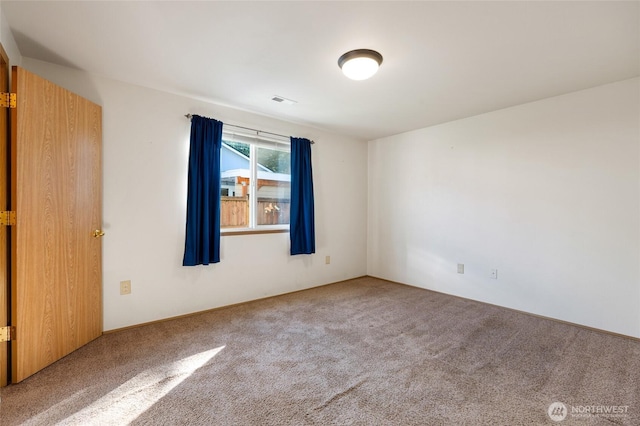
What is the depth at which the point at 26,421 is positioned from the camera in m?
1.54

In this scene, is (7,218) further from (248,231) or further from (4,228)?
(248,231)

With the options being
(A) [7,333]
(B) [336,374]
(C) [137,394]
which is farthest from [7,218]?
(B) [336,374]

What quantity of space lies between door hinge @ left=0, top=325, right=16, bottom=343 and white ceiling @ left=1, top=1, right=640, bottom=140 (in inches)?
77.7

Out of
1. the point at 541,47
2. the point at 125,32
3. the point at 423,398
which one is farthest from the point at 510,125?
the point at 125,32

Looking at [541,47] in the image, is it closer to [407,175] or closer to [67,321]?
[407,175]

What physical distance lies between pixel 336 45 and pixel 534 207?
8.99 ft

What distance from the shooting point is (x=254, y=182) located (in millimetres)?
3709

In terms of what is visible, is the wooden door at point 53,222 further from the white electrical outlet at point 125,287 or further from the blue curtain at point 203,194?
the blue curtain at point 203,194

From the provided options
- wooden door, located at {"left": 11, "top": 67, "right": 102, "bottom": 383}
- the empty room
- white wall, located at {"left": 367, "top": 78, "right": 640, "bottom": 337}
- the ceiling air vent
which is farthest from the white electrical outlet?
white wall, located at {"left": 367, "top": 78, "right": 640, "bottom": 337}

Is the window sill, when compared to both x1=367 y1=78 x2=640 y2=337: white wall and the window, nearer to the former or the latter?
the window

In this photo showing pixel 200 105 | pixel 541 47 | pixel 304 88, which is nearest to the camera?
pixel 541 47

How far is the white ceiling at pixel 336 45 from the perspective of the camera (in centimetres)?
178

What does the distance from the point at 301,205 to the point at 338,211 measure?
2.60 ft

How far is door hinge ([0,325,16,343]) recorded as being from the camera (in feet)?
5.96
